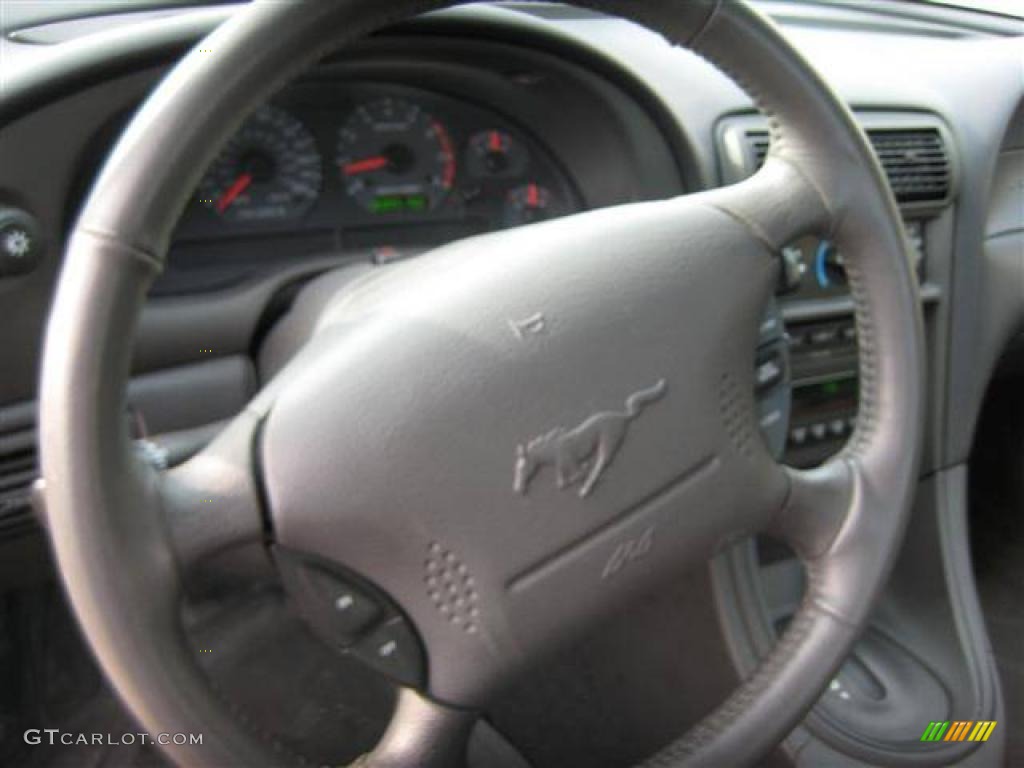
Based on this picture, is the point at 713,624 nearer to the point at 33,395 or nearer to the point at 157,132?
the point at 33,395

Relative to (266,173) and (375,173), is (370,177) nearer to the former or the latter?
(375,173)

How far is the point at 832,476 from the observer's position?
0.95 m

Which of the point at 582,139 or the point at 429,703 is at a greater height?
the point at 582,139

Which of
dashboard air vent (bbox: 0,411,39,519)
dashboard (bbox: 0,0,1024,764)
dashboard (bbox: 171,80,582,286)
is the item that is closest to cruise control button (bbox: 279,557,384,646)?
dashboard (bbox: 0,0,1024,764)

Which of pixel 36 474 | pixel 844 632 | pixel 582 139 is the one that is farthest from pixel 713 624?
pixel 36 474

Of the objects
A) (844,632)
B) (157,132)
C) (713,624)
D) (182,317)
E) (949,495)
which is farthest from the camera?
(949,495)

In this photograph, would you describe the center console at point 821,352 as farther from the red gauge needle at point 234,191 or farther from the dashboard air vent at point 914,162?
the red gauge needle at point 234,191

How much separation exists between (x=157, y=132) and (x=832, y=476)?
0.67 m

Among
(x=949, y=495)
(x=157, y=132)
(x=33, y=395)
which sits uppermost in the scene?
(x=157, y=132)

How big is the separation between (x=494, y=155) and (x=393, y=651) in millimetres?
854

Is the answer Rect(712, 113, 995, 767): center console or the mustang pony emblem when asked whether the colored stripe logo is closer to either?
Rect(712, 113, 995, 767): center console

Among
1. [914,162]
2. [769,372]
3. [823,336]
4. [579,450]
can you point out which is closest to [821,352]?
[823,336]

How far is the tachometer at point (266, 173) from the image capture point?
1.25 metres

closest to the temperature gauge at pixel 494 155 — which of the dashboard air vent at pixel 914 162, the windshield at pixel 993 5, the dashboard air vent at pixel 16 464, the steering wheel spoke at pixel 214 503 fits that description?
the dashboard air vent at pixel 914 162
